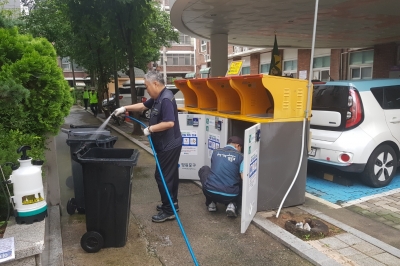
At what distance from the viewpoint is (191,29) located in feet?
37.0

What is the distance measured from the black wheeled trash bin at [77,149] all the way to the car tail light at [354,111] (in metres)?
3.56

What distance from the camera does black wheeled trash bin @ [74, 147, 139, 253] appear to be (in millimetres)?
3252

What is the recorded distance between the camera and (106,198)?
332 centimetres

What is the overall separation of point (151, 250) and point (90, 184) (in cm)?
94

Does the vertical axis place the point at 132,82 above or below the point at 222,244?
above

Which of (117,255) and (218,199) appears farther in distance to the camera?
(218,199)

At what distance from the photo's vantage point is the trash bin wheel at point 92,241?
11.0 ft

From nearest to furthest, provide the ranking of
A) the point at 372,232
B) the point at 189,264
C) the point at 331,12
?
the point at 189,264 < the point at 372,232 < the point at 331,12

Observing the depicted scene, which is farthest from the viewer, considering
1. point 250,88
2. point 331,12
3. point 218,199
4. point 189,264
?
point 331,12

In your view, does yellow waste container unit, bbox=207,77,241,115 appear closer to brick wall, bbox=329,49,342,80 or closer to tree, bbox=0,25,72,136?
tree, bbox=0,25,72,136

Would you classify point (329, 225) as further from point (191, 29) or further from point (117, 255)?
point (191, 29)

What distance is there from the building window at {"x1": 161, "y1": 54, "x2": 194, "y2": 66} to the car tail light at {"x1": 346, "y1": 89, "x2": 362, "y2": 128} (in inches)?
1875

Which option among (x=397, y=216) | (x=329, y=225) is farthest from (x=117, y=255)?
(x=397, y=216)

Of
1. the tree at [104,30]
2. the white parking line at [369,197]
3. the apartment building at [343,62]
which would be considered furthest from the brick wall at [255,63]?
the white parking line at [369,197]
